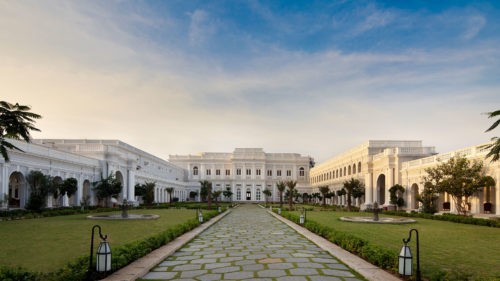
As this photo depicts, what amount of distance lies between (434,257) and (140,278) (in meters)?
7.06

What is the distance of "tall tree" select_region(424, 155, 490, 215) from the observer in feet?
75.2

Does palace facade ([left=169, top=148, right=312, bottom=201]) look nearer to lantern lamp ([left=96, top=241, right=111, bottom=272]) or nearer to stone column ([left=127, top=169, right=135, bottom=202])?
stone column ([left=127, top=169, right=135, bottom=202])

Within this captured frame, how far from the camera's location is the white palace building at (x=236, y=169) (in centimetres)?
2555

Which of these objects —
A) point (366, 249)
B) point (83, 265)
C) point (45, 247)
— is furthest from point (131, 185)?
point (366, 249)

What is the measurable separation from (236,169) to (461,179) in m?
61.9

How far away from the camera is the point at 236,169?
83.1 meters

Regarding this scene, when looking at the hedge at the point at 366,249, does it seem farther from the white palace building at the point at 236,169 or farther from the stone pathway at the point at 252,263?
the white palace building at the point at 236,169

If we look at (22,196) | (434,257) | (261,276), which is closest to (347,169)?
(22,196)

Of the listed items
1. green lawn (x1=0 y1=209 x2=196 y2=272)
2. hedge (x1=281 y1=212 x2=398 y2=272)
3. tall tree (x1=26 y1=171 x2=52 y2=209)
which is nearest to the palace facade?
tall tree (x1=26 y1=171 x2=52 y2=209)

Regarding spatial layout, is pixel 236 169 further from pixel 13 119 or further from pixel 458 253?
pixel 13 119

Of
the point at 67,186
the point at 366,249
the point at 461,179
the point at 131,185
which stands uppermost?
the point at 461,179

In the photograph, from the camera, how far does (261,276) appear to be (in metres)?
7.13

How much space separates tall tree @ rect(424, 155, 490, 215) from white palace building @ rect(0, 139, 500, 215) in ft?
2.23

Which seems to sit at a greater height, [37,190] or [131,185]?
[37,190]
